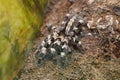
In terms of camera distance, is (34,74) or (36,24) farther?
(36,24)

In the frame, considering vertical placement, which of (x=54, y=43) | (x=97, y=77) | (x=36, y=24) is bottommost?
(x=97, y=77)

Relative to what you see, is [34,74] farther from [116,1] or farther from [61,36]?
[116,1]

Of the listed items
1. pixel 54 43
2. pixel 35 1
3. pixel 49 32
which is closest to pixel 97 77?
pixel 54 43

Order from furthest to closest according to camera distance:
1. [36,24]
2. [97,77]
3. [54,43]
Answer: [36,24], [54,43], [97,77]

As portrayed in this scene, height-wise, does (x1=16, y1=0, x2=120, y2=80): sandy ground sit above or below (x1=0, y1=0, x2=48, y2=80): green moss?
below

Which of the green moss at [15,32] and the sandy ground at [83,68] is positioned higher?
the green moss at [15,32]

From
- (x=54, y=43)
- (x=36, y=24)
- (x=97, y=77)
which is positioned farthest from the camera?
(x=36, y=24)

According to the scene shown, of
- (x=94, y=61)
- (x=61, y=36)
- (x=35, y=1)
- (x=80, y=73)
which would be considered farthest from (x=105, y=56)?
(x=35, y=1)

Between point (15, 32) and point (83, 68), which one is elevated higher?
point (15, 32)

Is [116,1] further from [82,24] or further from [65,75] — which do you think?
[65,75]

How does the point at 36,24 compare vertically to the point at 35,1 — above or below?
below
